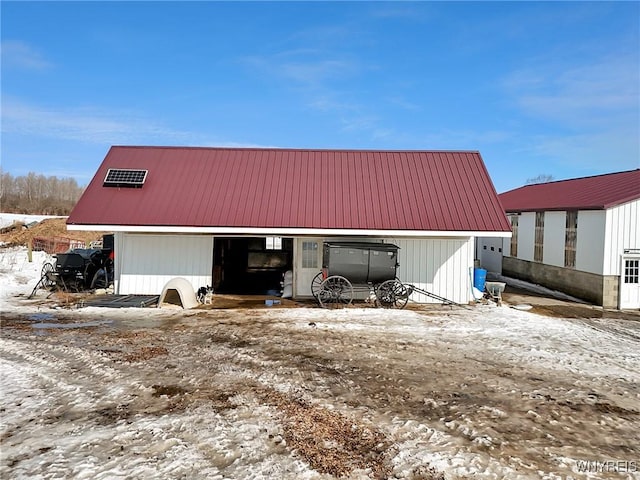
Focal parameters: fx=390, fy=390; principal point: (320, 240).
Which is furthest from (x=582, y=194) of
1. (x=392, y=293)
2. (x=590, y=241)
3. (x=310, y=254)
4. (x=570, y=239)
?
(x=310, y=254)

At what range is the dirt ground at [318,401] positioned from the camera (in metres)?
4.11

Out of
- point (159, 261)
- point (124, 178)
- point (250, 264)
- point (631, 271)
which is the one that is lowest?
point (250, 264)

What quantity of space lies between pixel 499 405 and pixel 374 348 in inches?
112

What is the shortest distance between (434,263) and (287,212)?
5.25m

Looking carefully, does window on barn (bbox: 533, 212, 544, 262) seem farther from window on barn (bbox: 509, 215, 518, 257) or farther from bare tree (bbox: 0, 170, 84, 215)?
bare tree (bbox: 0, 170, 84, 215)

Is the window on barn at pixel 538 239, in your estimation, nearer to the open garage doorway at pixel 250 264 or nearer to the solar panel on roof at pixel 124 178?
the open garage doorway at pixel 250 264

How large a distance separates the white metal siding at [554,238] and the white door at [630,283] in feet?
8.33

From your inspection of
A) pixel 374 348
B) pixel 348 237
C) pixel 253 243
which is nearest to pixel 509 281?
pixel 348 237

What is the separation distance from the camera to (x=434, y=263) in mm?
13180

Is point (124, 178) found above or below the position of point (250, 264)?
above

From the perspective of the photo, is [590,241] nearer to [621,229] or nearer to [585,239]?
[585,239]

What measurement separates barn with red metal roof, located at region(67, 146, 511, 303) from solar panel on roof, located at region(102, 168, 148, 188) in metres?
0.04

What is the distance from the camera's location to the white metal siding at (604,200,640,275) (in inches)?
535

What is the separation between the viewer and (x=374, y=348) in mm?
7977
